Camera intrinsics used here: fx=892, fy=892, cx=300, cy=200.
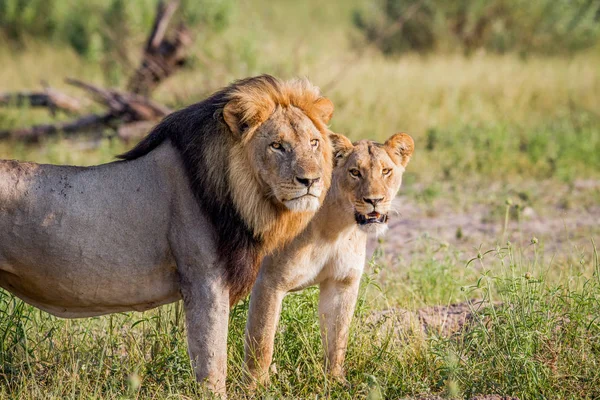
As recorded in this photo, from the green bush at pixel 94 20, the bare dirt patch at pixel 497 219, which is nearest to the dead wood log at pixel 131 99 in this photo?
the green bush at pixel 94 20

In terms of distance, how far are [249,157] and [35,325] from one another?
1.64 metres

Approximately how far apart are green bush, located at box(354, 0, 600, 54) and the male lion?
1115 cm

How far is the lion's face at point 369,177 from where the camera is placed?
394 cm

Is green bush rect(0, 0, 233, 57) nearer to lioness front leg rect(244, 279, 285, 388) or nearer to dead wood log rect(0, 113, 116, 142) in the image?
dead wood log rect(0, 113, 116, 142)

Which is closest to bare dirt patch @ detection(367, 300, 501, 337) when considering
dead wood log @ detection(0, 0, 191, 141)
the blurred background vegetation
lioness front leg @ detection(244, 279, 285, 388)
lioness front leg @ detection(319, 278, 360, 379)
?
lioness front leg @ detection(319, 278, 360, 379)

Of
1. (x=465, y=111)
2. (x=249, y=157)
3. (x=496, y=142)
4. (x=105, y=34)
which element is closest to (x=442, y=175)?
(x=496, y=142)

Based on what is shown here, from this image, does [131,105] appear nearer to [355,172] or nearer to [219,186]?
[355,172]

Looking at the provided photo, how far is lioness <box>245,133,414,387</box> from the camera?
13.0ft

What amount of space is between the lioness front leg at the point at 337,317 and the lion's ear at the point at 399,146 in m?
0.61

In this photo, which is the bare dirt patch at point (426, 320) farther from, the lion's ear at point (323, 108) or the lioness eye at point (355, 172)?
the lion's ear at point (323, 108)

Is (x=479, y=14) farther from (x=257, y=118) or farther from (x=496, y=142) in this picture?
(x=257, y=118)

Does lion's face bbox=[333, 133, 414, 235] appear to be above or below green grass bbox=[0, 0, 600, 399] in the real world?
above

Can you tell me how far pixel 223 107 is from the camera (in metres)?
3.66

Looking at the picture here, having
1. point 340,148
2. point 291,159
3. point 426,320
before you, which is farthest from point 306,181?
point 426,320
